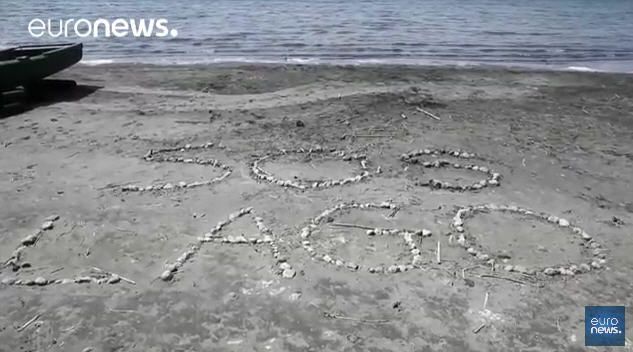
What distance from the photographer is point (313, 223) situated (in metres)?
6.62

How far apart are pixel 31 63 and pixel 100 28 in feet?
42.7

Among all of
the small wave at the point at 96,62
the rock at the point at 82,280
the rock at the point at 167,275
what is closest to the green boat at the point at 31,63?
the small wave at the point at 96,62

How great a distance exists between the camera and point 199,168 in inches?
324

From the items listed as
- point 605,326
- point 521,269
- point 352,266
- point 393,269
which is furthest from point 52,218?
point 605,326

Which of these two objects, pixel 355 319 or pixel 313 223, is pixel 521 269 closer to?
pixel 355 319

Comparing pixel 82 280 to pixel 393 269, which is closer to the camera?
pixel 82 280

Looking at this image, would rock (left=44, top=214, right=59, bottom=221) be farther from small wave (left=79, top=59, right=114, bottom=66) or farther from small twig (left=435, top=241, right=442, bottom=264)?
small wave (left=79, top=59, right=114, bottom=66)

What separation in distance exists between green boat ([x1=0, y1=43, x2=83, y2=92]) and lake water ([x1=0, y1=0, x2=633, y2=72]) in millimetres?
4403

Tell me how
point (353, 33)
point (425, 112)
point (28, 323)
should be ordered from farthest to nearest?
point (353, 33), point (425, 112), point (28, 323)

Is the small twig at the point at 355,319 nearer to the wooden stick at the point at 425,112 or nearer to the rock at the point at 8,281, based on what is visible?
the rock at the point at 8,281

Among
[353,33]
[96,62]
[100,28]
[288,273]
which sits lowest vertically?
[288,273]

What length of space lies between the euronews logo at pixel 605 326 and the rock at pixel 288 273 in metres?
2.67

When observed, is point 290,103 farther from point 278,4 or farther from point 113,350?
point 278,4

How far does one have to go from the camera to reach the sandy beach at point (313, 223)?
4828 mm
